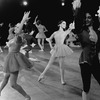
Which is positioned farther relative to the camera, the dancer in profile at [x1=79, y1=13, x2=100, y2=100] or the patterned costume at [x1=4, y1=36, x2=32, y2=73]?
the patterned costume at [x1=4, y1=36, x2=32, y2=73]

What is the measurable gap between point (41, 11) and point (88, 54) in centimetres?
1943

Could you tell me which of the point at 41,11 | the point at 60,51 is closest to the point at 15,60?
the point at 60,51

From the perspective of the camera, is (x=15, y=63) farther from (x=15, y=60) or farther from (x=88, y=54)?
(x=88, y=54)

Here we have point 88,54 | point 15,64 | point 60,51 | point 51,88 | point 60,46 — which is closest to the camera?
point 88,54

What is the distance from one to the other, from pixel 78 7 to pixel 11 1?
1878cm

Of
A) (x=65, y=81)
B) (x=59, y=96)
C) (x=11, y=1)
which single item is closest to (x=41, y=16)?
(x=11, y=1)

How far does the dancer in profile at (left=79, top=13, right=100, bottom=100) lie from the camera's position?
478 cm

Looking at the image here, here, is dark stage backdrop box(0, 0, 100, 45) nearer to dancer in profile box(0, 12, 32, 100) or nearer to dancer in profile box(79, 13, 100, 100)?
dancer in profile box(0, 12, 32, 100)

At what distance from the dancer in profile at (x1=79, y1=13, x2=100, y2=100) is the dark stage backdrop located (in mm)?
17837

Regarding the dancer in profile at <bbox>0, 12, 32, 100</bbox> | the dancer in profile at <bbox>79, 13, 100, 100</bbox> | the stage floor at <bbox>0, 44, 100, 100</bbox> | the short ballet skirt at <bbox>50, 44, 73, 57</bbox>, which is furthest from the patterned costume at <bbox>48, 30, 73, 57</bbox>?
the dancer in profile at <bbox>79, 13, 100, 100</bbox>

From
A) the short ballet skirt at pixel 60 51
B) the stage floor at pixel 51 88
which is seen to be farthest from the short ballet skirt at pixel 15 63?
the short ballet skirt at pixel 60 51

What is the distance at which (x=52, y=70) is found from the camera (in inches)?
375

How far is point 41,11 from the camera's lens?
23875mm

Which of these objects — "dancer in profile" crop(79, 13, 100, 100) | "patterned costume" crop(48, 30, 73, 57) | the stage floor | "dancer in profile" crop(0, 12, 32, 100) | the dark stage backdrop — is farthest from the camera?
the dark stage backdrop
